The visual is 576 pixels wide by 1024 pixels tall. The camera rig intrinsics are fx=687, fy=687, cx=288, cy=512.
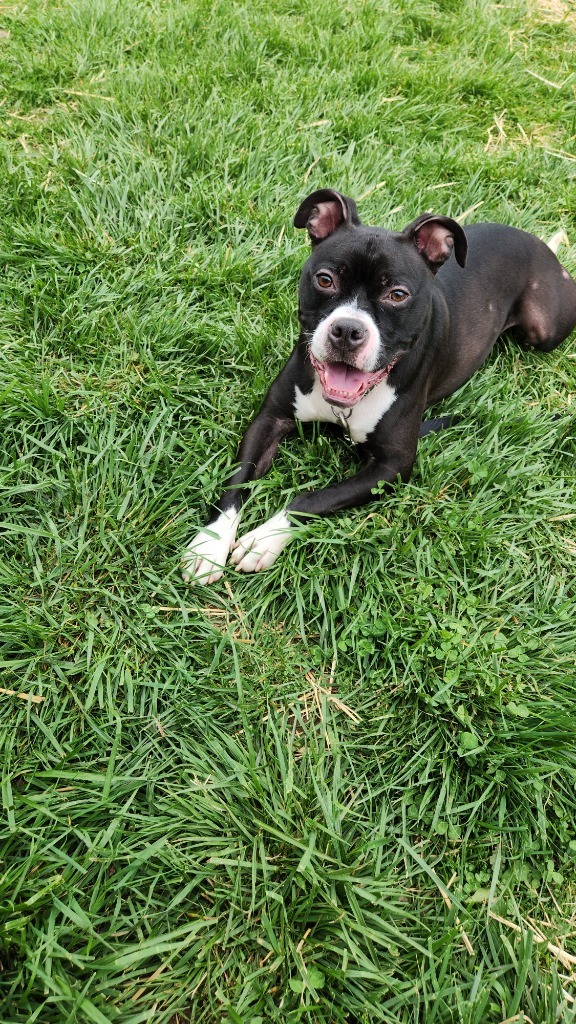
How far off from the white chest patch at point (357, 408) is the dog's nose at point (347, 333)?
Answer: 37cm

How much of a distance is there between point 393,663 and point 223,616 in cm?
72

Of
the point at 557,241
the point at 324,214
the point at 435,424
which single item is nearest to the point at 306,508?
the point at 435,424

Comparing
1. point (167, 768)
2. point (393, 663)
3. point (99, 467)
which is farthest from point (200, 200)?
point (167, 768)

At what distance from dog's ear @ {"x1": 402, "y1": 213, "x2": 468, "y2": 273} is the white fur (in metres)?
0.46

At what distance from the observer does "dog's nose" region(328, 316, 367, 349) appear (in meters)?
2.64

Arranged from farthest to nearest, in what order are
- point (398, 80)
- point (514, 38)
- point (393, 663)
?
point (514, 38), point (398, 80), point (393, 663)

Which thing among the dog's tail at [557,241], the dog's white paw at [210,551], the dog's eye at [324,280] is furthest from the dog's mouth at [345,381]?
the dog's tail at [557,241]

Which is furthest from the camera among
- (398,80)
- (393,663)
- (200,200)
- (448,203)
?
(398,80)

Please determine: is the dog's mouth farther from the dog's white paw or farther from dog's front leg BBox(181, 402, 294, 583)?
the dog's white paw

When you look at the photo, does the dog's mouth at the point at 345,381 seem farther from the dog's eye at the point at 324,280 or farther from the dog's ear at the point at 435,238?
the dog's ear at the point at 435,238

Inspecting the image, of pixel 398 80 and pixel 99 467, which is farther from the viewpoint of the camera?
pixel 398 80

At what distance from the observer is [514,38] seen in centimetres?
571

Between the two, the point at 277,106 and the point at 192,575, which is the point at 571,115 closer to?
the point at 277,106

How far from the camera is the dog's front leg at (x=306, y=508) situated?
2.91 metres
